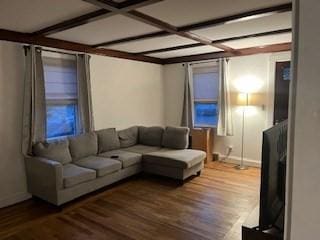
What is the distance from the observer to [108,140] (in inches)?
175

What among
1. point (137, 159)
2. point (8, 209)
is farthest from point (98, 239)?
point (137, 159)

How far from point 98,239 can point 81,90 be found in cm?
252

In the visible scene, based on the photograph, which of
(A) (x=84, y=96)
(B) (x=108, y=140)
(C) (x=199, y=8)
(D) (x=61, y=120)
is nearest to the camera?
(C) (x=199, y=8)

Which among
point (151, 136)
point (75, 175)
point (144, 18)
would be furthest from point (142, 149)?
point (144, 18)

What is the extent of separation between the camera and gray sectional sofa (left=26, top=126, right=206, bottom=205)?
3.20 meters

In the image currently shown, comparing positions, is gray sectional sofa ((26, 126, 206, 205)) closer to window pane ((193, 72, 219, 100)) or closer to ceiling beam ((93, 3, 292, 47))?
window pane ((193, 72, 219, 100))

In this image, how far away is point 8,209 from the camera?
324 centimetres

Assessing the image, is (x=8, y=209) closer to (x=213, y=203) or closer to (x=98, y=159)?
(x=98, y=159)

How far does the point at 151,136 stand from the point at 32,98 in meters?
2.29

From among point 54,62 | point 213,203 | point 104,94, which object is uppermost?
point 54,62

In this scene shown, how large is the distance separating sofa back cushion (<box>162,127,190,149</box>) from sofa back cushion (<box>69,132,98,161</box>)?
132 cm

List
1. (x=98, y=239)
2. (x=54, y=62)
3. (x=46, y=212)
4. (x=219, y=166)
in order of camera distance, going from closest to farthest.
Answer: (x=98, y=239), (x=46, y=212), (x=54, y=62), (x=219, y=166)

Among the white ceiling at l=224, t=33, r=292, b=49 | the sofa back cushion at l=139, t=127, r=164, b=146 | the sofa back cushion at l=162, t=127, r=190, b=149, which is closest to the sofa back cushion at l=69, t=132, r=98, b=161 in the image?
the sofa back cushion at l=139, t=127, r=164, b=146

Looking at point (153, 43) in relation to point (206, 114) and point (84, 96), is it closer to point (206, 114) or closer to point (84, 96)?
point (84, 96)
